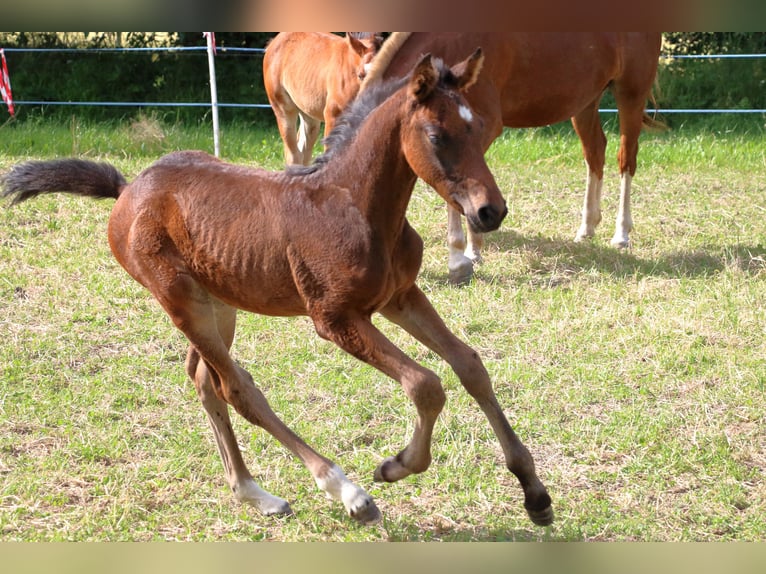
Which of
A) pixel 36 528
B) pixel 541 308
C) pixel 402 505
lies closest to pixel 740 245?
pixel 541 308

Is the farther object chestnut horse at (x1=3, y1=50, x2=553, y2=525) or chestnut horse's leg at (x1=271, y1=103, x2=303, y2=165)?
chestnut horse's leg at (x1=271, y1=103, x2=303, y2=165)

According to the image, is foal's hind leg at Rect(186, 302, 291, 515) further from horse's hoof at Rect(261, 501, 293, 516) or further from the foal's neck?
the foal's neck

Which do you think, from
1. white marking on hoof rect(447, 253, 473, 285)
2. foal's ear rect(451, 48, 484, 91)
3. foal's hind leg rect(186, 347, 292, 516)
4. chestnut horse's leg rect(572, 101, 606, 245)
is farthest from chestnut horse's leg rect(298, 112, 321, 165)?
foal's ear rect(451, 48, 484, 91)

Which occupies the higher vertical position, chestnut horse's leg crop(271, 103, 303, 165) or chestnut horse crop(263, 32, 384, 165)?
chestnut horse crop(263, 32, 384, 165)

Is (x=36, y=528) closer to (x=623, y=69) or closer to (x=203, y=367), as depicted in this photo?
(x=203, y=367)

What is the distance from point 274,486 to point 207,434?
0.67m

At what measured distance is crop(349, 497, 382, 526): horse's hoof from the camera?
3215mm

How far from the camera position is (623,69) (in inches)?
296

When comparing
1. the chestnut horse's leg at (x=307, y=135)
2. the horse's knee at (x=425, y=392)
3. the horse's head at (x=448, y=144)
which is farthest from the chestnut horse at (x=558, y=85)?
the horse's knee at (x=425, y=392)

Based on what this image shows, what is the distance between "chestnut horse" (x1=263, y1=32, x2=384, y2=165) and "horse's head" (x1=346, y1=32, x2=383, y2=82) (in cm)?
38

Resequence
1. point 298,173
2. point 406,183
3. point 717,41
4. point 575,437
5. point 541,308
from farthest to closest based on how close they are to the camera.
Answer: point 717,41 → point 541,308 → point 575,437 → point 298,173 → point 406,183

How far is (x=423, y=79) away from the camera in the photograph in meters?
3.10

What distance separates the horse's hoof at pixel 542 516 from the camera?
3.33 meters

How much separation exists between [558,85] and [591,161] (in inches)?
50.6
